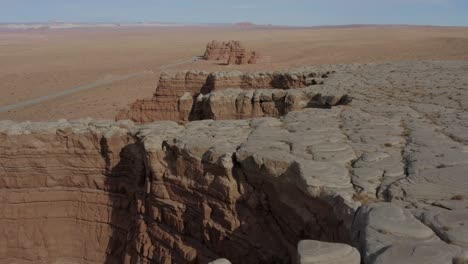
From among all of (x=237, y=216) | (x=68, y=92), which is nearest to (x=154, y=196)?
(x=237, y=216)

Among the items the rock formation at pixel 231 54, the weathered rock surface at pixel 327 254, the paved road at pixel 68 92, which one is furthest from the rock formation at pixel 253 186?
the rock formation at pixel 231 54

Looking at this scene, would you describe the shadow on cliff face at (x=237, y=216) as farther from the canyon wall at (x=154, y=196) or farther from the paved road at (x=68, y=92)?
the paved road at (x=68, y=92)

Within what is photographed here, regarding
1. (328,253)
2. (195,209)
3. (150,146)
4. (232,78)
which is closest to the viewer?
(328,253)

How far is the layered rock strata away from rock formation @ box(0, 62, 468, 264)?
376cm

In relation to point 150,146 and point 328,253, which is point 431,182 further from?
point 150,146

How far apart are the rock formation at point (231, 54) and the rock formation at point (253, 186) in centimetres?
2267

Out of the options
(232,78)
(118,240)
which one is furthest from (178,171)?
(232,78)

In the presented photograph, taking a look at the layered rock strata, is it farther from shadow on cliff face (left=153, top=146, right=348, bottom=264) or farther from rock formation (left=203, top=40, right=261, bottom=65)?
rock formation (left=203, top=40, right=261, bottom=65)

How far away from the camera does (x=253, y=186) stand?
5422 mm

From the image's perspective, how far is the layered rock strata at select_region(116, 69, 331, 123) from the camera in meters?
13.8

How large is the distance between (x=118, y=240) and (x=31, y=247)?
1.57m

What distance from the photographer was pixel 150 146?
252 inches

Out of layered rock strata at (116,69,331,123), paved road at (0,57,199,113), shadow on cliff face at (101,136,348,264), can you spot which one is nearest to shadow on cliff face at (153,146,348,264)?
shadow on cliff face at (101,136,348,264)

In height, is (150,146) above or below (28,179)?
above
